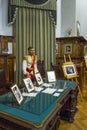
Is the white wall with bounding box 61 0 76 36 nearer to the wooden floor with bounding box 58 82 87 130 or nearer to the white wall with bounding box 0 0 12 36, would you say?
the white wall with bounding box 0 0 12 36

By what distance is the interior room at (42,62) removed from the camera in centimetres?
213

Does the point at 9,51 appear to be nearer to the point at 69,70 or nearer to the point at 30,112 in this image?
the point at 69,70

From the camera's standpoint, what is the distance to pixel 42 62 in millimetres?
5734

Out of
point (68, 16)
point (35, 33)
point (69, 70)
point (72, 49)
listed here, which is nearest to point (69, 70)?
point (69, 70)

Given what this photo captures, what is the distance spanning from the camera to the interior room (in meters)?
2.13

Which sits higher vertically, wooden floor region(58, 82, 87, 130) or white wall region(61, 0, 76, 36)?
white wall region(61, 0, 76, 36)

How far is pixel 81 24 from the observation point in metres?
8.68

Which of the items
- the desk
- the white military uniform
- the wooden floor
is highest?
the white military uniform

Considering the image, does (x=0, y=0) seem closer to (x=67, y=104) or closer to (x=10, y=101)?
(x=67, y=104)

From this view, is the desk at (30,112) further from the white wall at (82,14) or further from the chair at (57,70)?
the white wall at (82,14)

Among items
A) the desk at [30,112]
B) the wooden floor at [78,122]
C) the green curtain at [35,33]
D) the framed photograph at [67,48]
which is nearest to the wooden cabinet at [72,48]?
the framed photograph at [67,48]

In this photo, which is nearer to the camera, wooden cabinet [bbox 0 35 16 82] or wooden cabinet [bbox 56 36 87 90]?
wooden cabinet [bbox 0 35 16 82]

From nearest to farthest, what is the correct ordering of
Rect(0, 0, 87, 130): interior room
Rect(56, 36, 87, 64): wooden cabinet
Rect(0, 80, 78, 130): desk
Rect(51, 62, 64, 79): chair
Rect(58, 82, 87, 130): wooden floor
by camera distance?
Rect(0, 80, 78, 130): desk → Rect(0, 0, 87, 130): interior room → Rect(58, 82, 87, 130): wooden floor → Rect(51, 62, 64, 79): chair → Rect(56, 36, 87, 64): wooden cabinet

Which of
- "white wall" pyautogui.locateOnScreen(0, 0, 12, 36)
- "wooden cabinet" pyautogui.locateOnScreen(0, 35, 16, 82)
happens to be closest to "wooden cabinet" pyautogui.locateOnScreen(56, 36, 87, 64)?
"wooden cabinet" pyautogui.locateOnScreen(0, 35, 16, 82)
